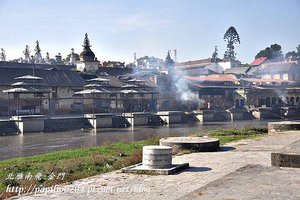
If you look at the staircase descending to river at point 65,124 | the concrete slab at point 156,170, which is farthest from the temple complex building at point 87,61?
the concrete slab at point 156,170

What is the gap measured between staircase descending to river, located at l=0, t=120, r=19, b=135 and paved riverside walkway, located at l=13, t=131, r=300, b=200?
24059 millimetres

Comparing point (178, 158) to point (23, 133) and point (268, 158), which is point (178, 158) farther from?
point (23, 133)

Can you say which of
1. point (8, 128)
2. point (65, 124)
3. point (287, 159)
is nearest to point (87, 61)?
point (65, 124)

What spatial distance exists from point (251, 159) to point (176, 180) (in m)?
3.82

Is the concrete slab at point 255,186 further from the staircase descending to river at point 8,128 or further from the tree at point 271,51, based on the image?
the tree at point 271,51

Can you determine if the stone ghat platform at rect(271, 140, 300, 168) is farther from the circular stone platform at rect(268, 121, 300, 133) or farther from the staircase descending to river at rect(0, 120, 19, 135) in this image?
the staircase descending to river at rect(0, 120, 19, 135)

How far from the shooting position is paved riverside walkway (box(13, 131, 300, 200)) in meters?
7.62

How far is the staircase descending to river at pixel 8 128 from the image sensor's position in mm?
32294

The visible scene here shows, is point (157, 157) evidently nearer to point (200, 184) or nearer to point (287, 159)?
point (200, 184)

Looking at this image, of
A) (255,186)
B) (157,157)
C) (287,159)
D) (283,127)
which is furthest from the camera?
(283,127)

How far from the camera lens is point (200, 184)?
8.88m

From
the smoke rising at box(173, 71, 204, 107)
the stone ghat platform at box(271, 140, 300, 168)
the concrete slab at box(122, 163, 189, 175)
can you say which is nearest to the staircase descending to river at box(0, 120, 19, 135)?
the concrete slab at box(122, 163, 189, 175)

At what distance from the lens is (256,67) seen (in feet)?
261

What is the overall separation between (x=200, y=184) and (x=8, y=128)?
27.0 metres
